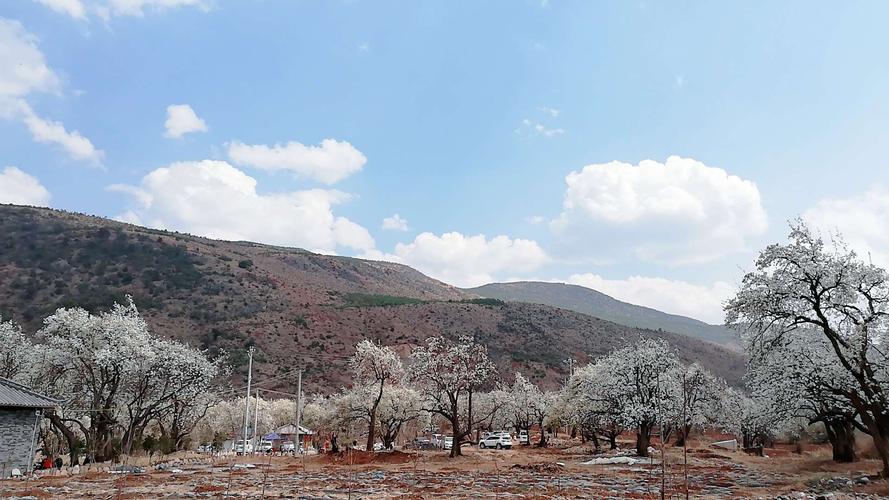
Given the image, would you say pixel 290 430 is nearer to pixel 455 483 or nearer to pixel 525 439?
pixel 525 439

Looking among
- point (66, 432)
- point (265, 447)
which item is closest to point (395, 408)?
point (265, 447)

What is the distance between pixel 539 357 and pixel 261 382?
48.0 m

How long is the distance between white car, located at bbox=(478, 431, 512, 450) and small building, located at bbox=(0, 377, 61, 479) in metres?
41.8

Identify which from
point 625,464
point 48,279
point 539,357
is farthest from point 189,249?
point 625,464

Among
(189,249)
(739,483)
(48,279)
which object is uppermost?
(189,249)

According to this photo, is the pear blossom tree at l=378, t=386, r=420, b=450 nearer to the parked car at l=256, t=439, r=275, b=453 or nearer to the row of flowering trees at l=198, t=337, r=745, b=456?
the row of flowering trees at l=198, t=337, r=745, b=456

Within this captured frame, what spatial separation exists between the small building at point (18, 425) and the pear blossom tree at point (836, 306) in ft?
107

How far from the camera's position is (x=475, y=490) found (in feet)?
70.4

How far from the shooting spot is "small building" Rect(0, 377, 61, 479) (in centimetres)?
2739

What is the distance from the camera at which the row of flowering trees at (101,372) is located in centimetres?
3409

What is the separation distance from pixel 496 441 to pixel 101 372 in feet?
131

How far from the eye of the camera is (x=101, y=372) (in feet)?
113

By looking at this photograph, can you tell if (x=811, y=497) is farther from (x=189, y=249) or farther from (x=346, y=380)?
(x=189, y=249)

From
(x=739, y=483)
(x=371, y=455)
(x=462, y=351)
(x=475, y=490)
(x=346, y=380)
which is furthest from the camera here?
(x=346, y=380)
